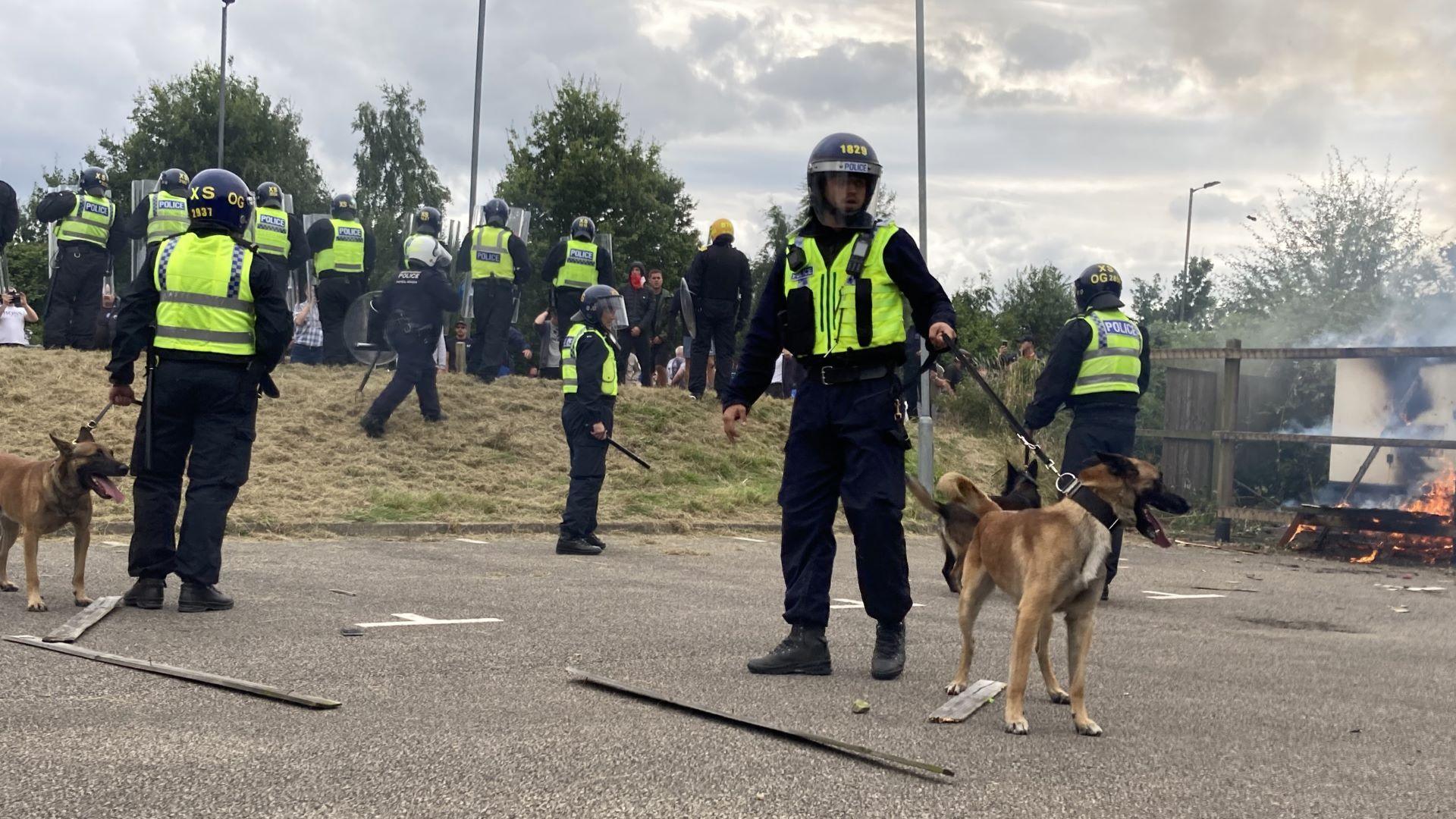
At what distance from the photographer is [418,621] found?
7.41 metres

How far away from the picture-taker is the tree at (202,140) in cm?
5044

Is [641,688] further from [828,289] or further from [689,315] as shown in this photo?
[689,315]

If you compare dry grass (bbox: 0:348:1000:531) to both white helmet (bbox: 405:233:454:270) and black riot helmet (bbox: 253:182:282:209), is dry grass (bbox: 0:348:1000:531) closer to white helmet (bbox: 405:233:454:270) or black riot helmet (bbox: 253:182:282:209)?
white helmet (bbox: 405:233:454:270)

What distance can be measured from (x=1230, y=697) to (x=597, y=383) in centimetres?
680

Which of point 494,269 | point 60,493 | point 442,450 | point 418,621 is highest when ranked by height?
point 494,269

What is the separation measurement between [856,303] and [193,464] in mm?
3676

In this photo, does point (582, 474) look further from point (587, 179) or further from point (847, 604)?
point (587, 179)

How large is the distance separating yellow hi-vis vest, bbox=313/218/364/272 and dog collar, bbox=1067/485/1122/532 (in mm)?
13112

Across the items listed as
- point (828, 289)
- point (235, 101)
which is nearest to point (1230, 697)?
point (828, 289)

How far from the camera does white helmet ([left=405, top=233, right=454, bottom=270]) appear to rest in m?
15.6

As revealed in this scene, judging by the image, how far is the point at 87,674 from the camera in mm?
5496

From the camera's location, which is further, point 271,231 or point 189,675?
point 271,231

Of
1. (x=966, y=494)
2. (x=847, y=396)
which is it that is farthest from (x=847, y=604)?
(x=847, y=396)

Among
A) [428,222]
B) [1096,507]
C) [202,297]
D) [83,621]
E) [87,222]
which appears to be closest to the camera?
[1096,507]
